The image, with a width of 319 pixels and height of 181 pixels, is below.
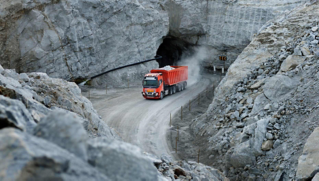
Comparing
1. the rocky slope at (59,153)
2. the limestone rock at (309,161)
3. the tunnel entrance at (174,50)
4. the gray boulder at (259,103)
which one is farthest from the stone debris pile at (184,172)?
the tunnel entrance at (174,50)

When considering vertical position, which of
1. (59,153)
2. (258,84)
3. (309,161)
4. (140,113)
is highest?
(59,153)

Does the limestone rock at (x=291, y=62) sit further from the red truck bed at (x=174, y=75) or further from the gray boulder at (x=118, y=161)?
the gray boulder at (x=118, y=161)

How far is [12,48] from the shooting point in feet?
89.1

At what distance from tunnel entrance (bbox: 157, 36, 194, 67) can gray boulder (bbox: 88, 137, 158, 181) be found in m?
38.1

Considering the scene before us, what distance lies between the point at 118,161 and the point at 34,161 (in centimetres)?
124

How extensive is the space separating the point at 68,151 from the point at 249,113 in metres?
13.3

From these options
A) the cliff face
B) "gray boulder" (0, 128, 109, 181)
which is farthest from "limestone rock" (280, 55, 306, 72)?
the cliff face

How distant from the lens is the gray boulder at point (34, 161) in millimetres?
3597

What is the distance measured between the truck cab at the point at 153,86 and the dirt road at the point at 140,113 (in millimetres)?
530

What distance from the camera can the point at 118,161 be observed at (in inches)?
178

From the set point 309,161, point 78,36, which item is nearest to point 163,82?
point 78,36

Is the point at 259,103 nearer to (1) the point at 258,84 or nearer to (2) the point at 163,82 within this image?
(1) the point at 258,84

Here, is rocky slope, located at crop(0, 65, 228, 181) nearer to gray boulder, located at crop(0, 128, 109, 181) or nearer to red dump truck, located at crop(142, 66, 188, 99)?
gray boulder, located at crop(0, 128, 109, 181)

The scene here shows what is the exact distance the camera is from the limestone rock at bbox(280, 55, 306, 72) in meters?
16.1
